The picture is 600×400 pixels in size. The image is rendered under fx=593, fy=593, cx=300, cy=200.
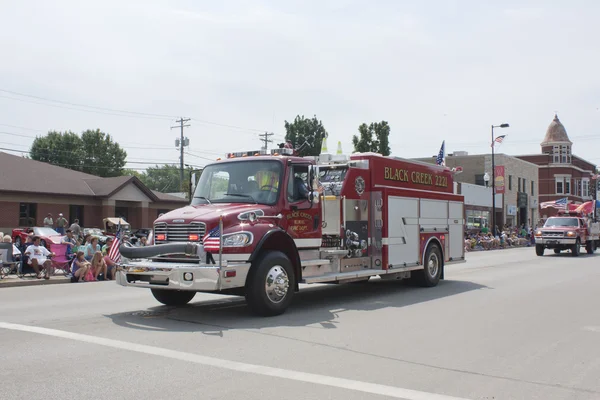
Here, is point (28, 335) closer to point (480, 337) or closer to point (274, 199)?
point (274, 199)

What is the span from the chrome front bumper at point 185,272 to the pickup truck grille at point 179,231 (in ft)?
1.53

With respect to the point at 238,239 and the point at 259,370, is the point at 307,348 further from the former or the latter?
the point at 238,239

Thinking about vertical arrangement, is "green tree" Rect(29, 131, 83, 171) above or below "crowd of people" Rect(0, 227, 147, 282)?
above

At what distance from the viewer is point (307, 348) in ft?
24.2

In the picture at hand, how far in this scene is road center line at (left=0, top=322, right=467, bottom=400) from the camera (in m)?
5.55

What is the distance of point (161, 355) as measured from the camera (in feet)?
22.4

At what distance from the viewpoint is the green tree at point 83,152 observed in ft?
225

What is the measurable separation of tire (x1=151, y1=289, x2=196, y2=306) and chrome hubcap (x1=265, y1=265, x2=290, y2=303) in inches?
76.8

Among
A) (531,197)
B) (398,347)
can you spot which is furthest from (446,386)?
(531,197)

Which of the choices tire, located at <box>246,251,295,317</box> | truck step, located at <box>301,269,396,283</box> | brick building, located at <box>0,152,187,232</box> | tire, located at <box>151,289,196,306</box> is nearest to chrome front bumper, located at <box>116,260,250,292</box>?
tire, located at <box>246,251,295,317</box>

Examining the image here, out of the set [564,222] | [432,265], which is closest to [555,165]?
[564,222]

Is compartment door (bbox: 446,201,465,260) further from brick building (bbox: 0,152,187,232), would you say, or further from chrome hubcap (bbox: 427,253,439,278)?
brick building (bbox: 0,152,187,232)

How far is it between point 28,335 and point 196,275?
235 centimetres

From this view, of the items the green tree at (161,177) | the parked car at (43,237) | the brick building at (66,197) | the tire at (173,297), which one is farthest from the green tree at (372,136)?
the green tree at (161,177)
